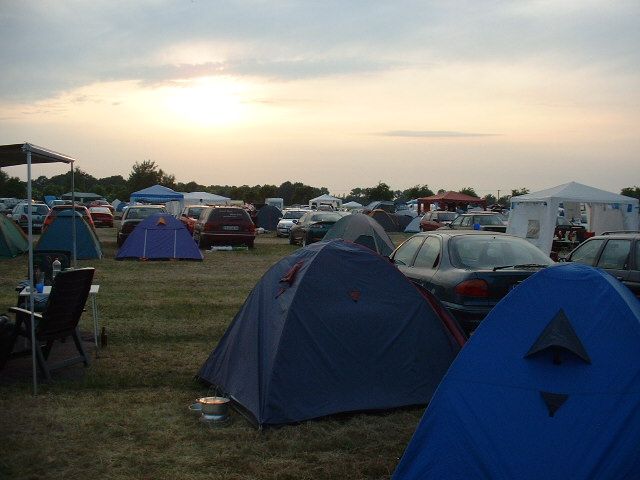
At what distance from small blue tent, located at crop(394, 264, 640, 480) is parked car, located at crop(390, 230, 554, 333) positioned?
12.7 feet

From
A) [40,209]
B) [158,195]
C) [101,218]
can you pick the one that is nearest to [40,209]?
[40,209]

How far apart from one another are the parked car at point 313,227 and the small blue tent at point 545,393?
782 inches

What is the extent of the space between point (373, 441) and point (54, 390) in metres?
3.44

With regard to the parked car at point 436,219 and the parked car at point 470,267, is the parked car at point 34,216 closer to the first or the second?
the parked car at point 436,219

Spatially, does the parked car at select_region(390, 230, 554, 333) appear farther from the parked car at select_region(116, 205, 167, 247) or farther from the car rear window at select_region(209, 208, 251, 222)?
the car rear window at select_region(209, 208, 251, 222)

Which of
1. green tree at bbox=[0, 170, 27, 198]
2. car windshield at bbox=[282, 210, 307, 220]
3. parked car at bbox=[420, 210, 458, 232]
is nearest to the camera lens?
parked car at bbox=[420, 210, 458, 232]

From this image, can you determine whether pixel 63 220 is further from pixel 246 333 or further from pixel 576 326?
pixel 576 326

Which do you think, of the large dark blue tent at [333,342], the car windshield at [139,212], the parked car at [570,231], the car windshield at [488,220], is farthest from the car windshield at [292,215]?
the large dark blue tent at [333,342]

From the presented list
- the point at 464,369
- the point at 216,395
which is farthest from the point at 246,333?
the point at 464,369

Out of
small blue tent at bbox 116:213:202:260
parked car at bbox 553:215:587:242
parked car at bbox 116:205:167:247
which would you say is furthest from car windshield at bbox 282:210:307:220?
small blue tent at bbox 116:213:202:260

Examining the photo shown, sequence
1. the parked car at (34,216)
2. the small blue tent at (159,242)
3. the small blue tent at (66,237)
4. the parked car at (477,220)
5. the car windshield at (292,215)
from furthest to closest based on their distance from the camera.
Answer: the car windshield at (292,215), the parked car at (34,216), the parked car at (477,220), the small blue tent at (159,242), the small blue tent at (66,237)

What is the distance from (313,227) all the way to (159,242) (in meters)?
6.04

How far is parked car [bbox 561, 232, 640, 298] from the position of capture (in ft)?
31.5

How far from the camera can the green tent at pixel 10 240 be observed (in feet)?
68.5
